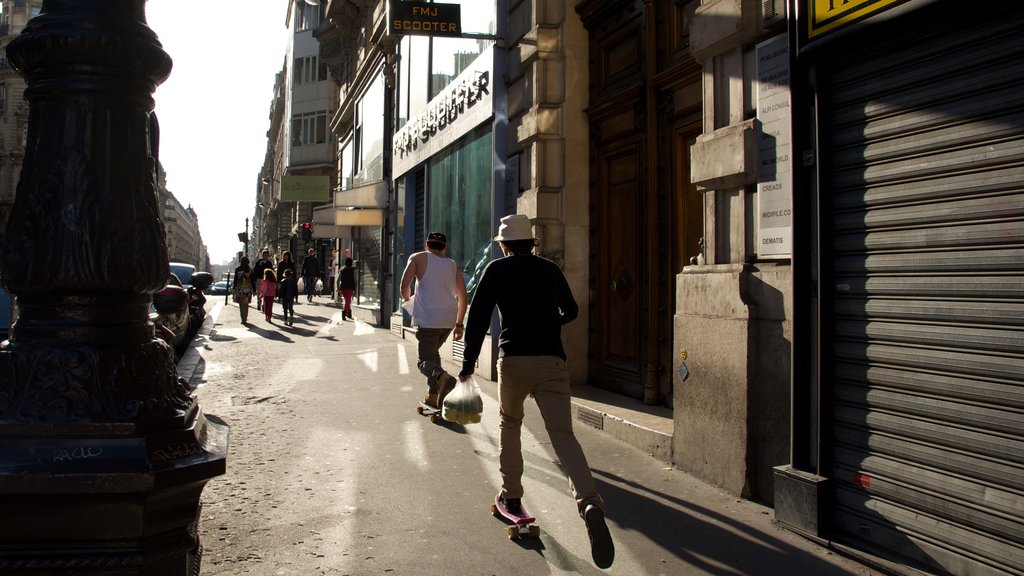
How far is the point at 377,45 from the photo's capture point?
19.9m

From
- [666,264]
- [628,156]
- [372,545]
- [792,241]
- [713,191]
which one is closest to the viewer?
[372,545]

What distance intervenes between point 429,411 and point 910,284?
4.89 m

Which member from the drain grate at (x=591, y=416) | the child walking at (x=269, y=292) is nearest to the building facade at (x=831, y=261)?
the drain grate at (x=591, y=416)

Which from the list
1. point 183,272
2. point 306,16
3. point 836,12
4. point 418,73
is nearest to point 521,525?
point 836,12

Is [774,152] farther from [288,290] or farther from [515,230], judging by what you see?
[288,290]

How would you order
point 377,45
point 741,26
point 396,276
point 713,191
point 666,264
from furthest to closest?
point 377,45 < point 396,276 < point 666,264 < point 713,191 < point 741,26

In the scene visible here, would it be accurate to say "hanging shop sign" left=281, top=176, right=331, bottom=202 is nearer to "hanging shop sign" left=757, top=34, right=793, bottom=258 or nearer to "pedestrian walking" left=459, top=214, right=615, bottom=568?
"hanging shop sign" left=757, top=34, right=793, bottom=258

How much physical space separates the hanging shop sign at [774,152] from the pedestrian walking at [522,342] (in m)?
1.38

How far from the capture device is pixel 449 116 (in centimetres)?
1292

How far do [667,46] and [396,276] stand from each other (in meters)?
11.5

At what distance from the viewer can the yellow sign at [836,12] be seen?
385cm

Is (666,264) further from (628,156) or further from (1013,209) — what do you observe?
(1013,209)

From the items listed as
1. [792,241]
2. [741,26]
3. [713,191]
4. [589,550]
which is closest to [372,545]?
[589,550]

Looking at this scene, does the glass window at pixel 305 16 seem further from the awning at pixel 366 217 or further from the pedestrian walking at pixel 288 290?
the pedestrian walking at pixel 288 290
